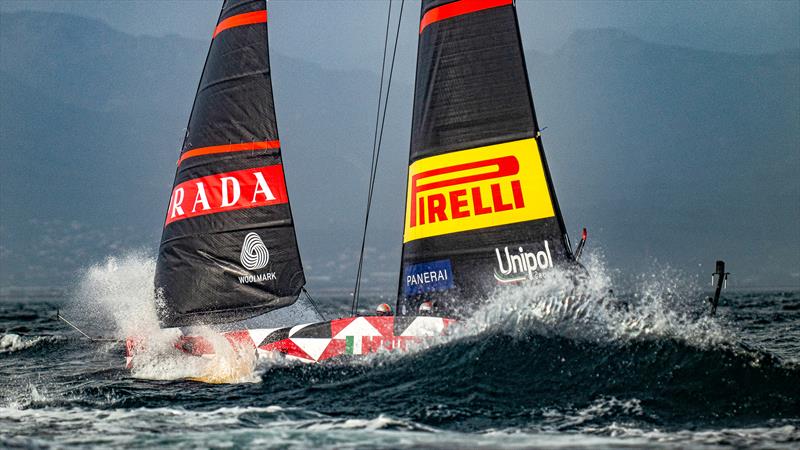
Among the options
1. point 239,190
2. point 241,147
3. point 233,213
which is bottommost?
point 233,213

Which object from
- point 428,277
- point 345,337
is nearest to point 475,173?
point 428,277

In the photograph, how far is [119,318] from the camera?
1655 centimetres

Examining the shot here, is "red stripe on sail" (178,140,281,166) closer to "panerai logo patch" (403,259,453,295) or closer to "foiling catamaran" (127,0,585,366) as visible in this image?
"foiling catamaran" (127,0,585,366)

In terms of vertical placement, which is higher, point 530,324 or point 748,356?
point 530,324

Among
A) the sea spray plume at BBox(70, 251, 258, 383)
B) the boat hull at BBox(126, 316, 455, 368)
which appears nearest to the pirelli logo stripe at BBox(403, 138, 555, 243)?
the boat hull at BBox(126, 316, 455, 368)

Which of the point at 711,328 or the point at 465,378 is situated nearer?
the point at 465,378

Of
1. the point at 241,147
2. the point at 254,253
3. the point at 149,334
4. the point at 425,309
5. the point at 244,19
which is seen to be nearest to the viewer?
the point at 425,309

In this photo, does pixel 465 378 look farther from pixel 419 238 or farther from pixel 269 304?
pixel 269 304

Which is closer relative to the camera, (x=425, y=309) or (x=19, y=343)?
(x=425, y=309)

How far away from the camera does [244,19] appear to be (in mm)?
15867

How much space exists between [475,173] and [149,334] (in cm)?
643

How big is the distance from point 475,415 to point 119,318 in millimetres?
8857

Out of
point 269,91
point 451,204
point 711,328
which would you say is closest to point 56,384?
point 269,91

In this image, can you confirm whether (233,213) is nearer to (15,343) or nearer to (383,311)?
(383,311)
